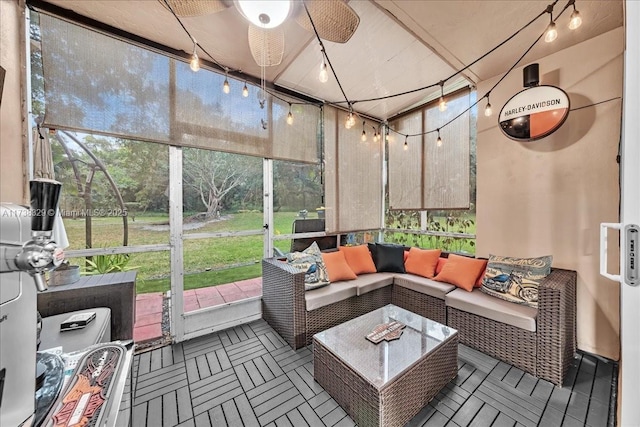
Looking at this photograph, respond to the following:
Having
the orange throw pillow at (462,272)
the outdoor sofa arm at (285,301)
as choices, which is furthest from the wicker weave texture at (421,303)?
the outdoor sofa arm at (285,301)

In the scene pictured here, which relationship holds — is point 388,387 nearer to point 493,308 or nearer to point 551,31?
point 493,308

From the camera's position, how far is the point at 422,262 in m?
3.05

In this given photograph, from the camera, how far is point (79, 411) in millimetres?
657

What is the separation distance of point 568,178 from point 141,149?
410 cm

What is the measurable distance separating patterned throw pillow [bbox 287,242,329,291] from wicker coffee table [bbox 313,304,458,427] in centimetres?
71

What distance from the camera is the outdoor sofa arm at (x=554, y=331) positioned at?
1.80 m

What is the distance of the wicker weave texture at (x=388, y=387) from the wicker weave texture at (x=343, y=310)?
22.2 inches

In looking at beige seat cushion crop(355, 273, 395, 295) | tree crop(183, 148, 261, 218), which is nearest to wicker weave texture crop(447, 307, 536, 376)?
beige seat cushion crop(355, 273, 395, 295)

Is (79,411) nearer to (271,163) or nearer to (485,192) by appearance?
(271,163)

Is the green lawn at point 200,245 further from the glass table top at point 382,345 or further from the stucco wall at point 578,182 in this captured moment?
the glass table top at point 382,345

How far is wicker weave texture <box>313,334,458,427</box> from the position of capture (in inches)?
54.1

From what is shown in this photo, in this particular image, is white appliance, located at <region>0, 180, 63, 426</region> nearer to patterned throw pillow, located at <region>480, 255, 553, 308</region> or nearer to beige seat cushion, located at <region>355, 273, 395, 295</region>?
beige seat cushion, located at <region>355, 273, 395, 295</region>

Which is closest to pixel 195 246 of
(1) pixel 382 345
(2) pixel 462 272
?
(1) pixel 382 345

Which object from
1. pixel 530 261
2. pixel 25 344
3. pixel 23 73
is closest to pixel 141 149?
pixel 23 73
